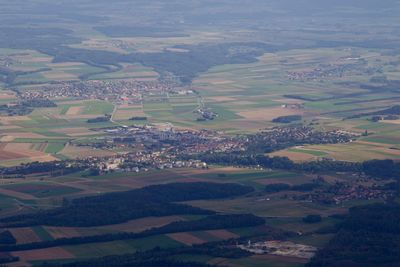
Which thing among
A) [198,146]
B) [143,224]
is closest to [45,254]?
[143,224]

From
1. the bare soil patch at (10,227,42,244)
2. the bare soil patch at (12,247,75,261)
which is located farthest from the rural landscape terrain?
the bare soil patch at (12,247,75,261)

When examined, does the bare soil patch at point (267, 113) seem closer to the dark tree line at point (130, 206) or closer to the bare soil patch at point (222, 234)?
the dark tree line at point (130, 206)

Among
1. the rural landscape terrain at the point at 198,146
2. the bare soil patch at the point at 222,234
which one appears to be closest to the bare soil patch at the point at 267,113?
the rural landscape terrain at the point at 198,146

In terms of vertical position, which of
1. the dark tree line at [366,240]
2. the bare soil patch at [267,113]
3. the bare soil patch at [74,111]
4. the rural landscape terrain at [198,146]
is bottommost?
the bare soil patch at [74,111]

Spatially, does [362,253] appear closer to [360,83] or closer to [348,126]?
[348,126]

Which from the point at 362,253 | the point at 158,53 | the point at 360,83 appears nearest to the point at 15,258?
the point at 362,253

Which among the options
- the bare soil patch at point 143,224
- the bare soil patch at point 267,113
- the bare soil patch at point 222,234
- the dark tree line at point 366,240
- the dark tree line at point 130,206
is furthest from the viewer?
the bare soil patch at point 267,113

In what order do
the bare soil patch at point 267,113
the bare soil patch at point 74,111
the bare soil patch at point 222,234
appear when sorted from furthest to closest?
the bare soil patch at point 74,111, the bare soil patch at point 267,113, the bare soil patch at point 222,234

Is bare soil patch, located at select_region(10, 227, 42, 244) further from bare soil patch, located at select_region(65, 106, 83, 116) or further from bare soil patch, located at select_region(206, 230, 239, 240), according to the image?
bare soil patch, located at select_region(65, 106, 83, 116)

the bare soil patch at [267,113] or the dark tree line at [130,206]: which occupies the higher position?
the dark tree line at [130,206]
